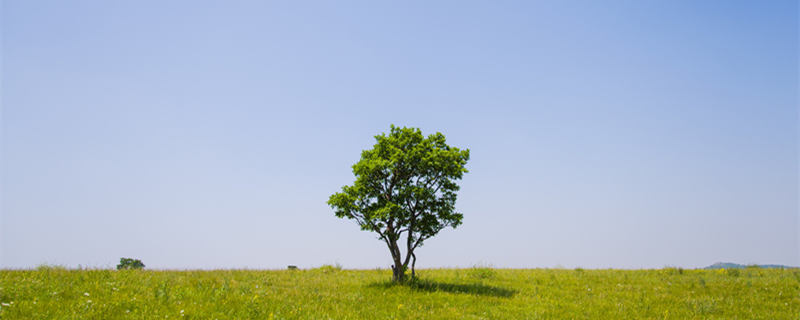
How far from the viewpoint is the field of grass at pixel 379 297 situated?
13.6 m

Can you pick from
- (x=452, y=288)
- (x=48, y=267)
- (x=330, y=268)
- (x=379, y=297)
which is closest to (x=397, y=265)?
(x=452, y=288)

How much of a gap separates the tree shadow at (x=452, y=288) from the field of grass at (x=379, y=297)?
5cm

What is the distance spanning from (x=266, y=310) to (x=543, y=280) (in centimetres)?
1705

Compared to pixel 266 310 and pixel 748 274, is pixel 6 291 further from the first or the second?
pixel 748 274

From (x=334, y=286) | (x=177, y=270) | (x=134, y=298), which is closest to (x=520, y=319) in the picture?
(x=334, y=286)

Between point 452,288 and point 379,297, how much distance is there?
4.68 m

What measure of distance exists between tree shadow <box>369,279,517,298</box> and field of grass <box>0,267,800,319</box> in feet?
0.17

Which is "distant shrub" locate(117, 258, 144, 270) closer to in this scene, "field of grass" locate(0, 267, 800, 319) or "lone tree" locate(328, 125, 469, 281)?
"field of grass" locate(0, 267, 800, 319)

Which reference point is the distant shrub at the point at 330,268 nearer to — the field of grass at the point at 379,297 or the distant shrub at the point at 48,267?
the field of grass at the point at 379,297

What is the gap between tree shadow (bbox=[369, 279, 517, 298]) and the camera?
20672 mm

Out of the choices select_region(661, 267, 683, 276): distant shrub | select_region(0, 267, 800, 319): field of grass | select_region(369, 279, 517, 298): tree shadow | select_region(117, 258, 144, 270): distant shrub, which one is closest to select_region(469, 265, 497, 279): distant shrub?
select_region(0, 267, 800, 319): field of grass

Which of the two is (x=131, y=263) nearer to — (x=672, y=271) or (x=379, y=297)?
(x=379, y=297)

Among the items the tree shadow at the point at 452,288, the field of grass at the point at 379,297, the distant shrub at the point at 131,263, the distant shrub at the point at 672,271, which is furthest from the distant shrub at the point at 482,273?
the distant shrub at the point at 131,263

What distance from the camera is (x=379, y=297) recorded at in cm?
1833
